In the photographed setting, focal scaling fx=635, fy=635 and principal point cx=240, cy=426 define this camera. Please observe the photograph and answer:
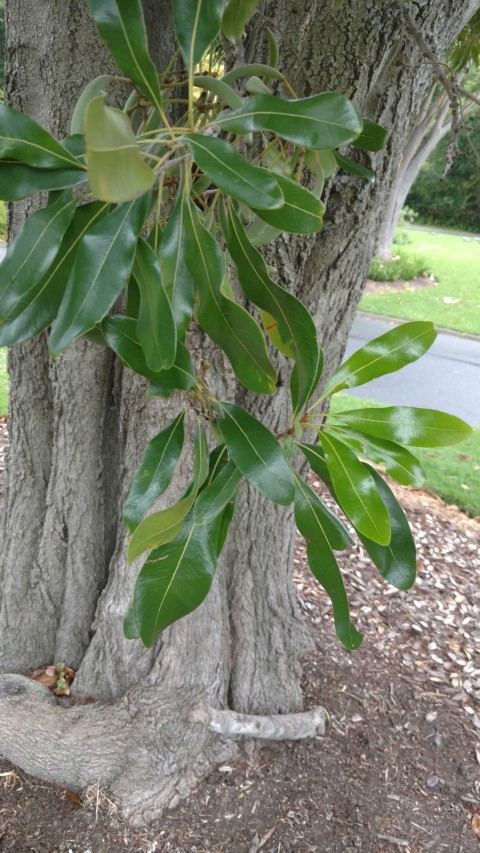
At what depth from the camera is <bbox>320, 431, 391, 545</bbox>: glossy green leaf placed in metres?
1.09

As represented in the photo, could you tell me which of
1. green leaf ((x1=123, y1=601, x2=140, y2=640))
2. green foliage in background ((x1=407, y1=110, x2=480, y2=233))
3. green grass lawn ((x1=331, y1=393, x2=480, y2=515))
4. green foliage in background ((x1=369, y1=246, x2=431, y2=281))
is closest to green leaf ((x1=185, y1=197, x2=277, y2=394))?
green leaf ((x1=123, y1=601, x2=140, y2=640))

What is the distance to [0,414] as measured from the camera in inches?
178

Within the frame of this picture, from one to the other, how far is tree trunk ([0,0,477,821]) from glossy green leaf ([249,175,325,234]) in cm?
74

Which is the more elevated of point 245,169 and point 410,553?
point 245,169

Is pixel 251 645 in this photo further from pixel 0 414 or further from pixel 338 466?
pixel 0 414

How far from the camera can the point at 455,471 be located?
4633 mm

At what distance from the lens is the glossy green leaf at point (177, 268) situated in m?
0.92

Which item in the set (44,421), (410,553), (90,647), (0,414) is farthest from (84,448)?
(0,414)

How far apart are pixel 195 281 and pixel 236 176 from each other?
0.66 feet

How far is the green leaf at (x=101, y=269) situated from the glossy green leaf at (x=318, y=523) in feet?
2.04

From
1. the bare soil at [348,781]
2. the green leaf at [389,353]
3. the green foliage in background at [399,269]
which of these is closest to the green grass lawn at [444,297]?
the green foliage in background at [399,269]

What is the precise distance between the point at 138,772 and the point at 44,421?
42.6 inches

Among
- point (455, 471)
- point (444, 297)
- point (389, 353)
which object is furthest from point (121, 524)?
point (444, 297)

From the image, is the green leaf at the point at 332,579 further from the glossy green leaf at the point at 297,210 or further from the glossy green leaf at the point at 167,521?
the glossy green leaf at the point at 297,210
